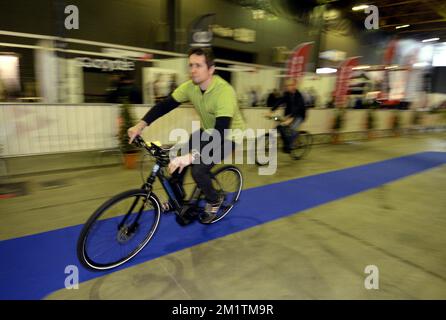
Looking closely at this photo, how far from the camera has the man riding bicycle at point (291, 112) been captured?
276 inches

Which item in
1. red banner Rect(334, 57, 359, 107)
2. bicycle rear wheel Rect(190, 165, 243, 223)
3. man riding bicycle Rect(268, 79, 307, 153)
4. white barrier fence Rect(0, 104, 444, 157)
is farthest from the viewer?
red banner Rect(334, 57, 359, 107)

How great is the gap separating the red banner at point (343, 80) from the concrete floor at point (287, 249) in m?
7.39

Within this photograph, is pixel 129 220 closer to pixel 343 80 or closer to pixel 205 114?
pixel 205 114

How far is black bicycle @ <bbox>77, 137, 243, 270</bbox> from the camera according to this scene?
2559 millimetres

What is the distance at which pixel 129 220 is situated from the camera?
9.46 feet

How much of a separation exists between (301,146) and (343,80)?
6165 millimetres

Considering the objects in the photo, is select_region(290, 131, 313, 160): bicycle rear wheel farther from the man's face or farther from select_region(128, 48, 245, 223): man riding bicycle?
the man's face

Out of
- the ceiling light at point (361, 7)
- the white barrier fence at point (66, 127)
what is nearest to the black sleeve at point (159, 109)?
the white barrier fence at point (66, 127)

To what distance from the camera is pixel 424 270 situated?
2.91 meters

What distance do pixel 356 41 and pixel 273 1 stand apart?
29.9ft

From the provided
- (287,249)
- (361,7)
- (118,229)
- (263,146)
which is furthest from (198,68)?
(361,7)

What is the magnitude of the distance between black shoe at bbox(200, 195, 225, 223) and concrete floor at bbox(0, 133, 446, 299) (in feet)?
1.12

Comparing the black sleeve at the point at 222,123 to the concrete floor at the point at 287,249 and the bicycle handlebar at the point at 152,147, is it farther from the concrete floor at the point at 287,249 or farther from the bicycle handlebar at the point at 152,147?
the concrete floor at the point at 287,249

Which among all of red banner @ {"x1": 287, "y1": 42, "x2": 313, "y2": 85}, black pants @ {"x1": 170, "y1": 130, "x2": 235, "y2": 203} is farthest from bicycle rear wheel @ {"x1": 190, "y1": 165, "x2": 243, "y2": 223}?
red banner @ {"x1": 287, "y1": 42, "x2": 313, "y2": 85}
